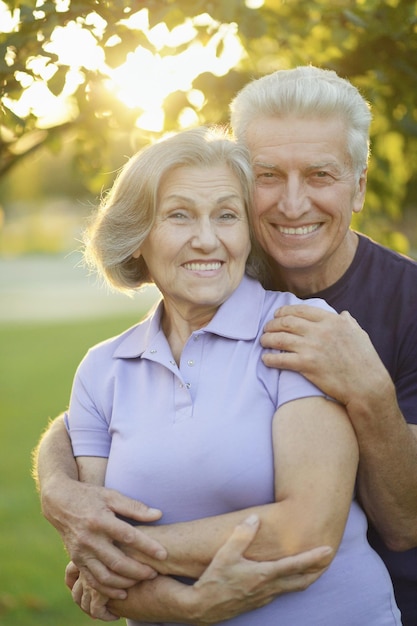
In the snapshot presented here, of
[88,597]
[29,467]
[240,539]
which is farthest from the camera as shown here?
[29,467]

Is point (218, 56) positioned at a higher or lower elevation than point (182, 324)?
higher

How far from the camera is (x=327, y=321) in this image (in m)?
2.45

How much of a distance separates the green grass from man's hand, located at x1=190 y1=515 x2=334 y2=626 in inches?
119

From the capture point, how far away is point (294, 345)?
2.38 meters

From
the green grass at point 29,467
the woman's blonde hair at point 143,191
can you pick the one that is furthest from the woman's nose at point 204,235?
the green grass at point 29,467

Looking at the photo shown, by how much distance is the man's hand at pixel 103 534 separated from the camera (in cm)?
235

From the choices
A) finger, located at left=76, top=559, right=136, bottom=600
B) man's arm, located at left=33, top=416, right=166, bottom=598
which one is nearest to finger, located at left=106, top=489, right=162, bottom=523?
man's arm, located at left=33, top=416, right=166, bottom=598

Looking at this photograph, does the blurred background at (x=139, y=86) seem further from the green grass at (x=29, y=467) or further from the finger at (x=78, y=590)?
the finger at (x=78, y=590)

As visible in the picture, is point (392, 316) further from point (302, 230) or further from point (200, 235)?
point (200, 235)

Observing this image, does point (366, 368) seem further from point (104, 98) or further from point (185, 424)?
point (104, 98)

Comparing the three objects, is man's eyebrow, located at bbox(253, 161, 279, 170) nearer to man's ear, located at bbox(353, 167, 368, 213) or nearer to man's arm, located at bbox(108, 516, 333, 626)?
man's ear, located at bbox(353, 167, 368, 213)

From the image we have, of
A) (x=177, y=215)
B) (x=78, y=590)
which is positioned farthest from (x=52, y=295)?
(x=177, y=215)

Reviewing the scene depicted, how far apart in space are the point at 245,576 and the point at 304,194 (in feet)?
3.88

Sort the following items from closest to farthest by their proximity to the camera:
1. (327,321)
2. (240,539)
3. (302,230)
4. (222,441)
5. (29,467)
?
(240,539)
(222,441)
(327,321)
(302,230)
(29,467)
